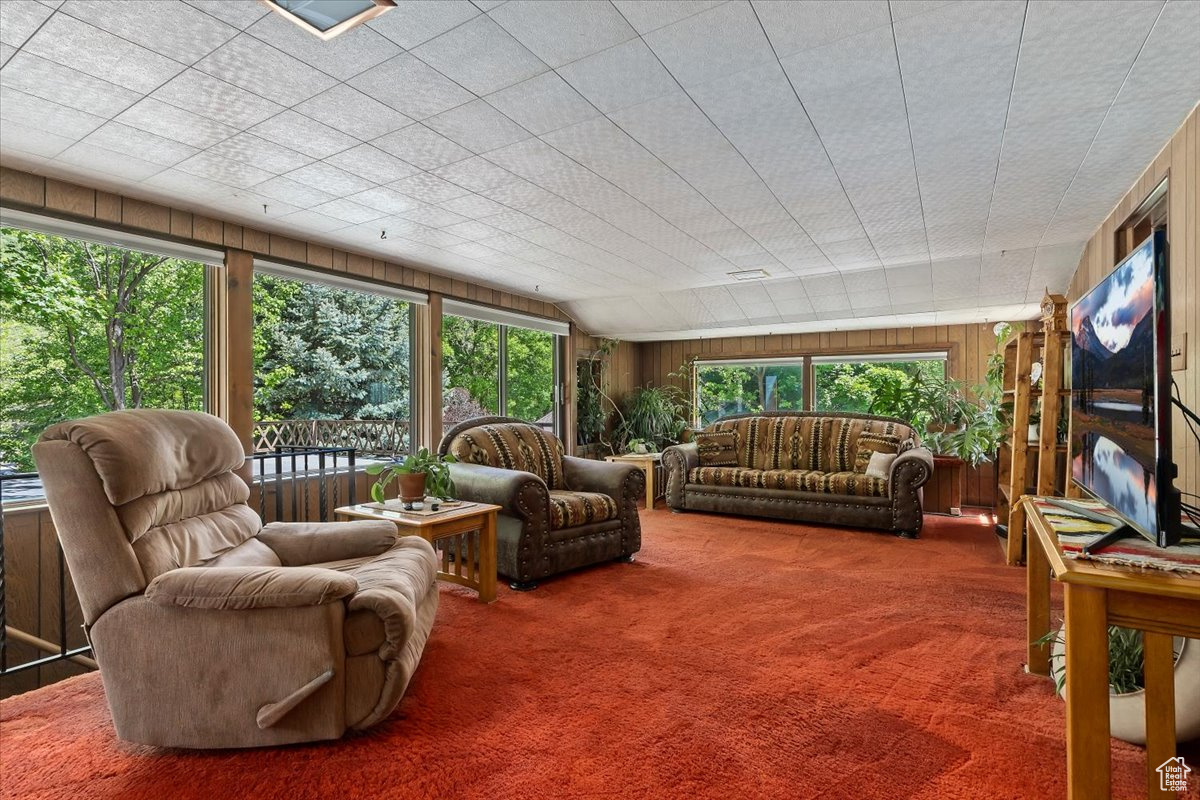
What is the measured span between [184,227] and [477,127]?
7.40 feet

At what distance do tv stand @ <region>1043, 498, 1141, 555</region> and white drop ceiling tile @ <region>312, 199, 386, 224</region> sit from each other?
3.60 m

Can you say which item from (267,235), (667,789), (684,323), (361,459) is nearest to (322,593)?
(667,789)

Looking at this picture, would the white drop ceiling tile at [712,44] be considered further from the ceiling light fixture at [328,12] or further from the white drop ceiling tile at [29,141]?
the white drop ceiling tile at [29,141]

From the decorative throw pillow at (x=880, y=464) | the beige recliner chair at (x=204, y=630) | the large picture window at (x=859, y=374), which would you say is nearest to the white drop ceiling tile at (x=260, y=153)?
the beige recliner chair at (x=204, y=630)

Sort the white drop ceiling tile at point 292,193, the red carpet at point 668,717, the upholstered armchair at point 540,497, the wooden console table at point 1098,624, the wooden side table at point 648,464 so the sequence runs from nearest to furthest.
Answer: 1. the wooden console table at point 1098,624
2. the red carpet at point 668,717
3. the white drop ceiling tile at point 292,193
4. the upholstered armchair at point 540,497
5. the wooden side table at point 648,464

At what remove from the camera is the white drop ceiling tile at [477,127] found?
2348mm

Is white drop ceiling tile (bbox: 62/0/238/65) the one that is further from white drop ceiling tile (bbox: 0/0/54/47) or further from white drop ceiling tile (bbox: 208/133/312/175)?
white drop ceiling tile (bbox: 208/133/312/175)

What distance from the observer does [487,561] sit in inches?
119

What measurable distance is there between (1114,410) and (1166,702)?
73 centimetres

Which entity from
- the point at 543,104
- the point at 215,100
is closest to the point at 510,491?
the point at 543,104

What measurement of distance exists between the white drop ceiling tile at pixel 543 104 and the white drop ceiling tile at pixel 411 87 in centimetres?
16

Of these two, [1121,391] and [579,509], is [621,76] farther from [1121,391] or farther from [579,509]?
[579,509]

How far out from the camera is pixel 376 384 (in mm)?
5840

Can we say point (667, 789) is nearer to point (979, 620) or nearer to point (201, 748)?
point (201, 748)
